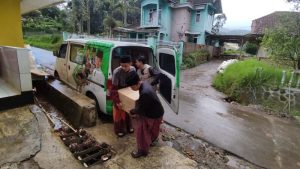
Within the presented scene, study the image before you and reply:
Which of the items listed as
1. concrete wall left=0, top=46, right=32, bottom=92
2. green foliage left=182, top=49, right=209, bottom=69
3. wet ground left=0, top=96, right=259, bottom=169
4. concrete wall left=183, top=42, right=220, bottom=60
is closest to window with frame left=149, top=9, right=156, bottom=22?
concrete wall left=183, top=42, right=220, bottom=60

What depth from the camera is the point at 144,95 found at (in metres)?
3.16

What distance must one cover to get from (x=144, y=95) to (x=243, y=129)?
387 centimetres

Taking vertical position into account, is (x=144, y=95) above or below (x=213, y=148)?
above

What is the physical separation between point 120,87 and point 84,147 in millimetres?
1259

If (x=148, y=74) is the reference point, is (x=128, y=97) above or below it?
below

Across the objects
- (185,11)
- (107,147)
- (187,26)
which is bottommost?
(107,147)

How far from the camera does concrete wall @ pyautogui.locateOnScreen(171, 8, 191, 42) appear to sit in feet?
75.4

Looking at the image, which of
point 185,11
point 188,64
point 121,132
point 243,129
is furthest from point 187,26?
point 121,132

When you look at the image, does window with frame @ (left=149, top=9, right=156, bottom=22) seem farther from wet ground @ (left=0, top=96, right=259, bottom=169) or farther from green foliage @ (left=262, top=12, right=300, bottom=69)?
wet ground @ (left=0, top=96, right=259, bottom=169)

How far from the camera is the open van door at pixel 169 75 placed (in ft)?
14.1

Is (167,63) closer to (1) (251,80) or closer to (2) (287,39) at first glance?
(1) (251,80)

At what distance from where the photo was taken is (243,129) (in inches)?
226

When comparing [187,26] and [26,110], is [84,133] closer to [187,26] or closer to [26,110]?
[26,110]

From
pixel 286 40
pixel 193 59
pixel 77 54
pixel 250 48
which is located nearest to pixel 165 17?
pixel 193 59
